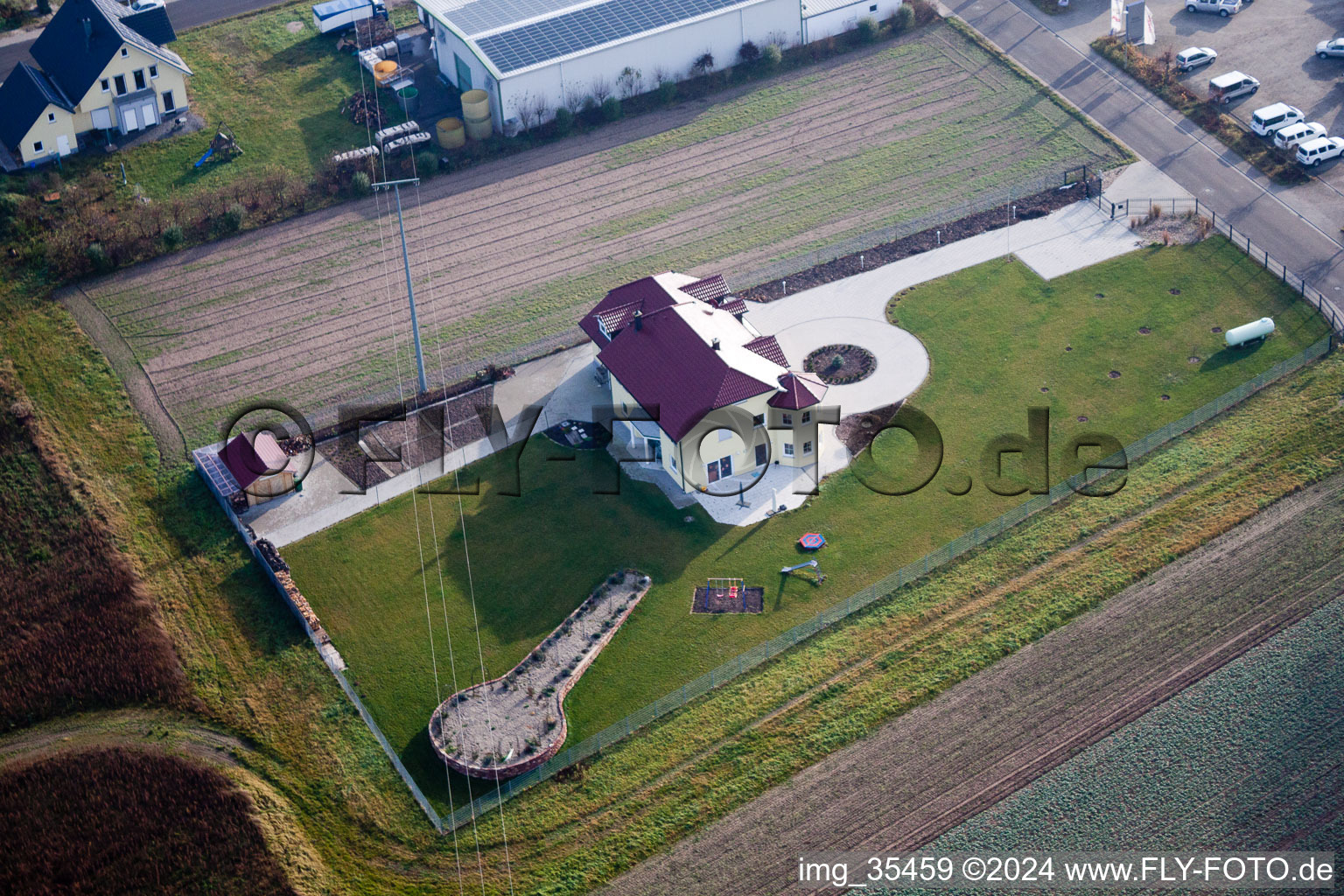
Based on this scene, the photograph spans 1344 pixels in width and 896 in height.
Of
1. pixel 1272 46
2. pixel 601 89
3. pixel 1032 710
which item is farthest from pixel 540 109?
pixel 1032 710

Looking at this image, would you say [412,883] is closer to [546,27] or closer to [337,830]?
[337,830]

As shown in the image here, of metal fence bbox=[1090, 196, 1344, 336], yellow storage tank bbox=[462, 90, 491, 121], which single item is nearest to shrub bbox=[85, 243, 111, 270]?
yellow storage tank bbox=[462, 90, 491, 121]

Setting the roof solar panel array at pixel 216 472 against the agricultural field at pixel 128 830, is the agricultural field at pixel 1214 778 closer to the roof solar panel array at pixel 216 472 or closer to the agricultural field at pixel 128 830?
the agricultural field at pixel 128 830

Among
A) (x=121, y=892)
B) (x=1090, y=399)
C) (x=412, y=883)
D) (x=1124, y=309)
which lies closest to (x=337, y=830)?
(x=412, y=883)

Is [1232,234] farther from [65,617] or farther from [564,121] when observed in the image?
[65,617]

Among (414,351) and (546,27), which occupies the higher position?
(546,27)

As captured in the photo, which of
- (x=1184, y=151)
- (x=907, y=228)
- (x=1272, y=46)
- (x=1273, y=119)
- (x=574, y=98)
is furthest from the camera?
(x=1272, y=46)

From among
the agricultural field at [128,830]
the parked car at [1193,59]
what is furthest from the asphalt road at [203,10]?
the parked car at [1193,59]
